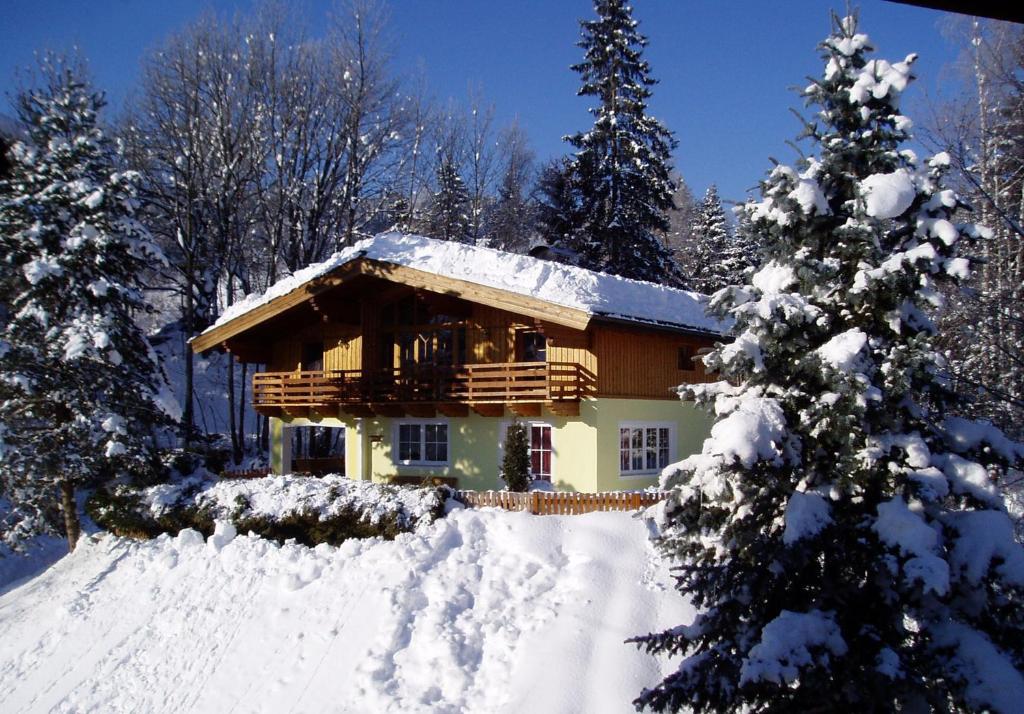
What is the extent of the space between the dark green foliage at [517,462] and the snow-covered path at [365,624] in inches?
119

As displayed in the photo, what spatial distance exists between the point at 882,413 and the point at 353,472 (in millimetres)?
18389

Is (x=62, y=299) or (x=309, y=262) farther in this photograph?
(x=309, y=262)

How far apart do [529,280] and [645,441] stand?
5.73 metres

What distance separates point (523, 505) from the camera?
15.9 metres

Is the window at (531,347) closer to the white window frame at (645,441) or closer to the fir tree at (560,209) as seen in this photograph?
the white window frame at (645,441)

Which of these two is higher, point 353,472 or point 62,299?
point 62,299

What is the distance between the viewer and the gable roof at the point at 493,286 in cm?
1834

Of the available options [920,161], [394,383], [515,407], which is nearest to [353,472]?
[394,383]

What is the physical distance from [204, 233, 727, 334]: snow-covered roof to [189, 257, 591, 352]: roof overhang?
0.42ft

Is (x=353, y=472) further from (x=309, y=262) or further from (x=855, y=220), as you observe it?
(x=855, y=220)

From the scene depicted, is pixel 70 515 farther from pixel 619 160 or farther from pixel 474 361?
pixel 619 160

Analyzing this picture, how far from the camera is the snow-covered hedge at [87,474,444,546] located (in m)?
15.4

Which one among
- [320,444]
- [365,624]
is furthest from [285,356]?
[365,624]

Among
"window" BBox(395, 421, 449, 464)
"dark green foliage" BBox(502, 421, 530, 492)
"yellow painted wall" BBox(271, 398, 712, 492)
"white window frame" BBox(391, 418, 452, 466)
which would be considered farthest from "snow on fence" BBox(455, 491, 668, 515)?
"window" BBox(395, 421, 449, 464)
